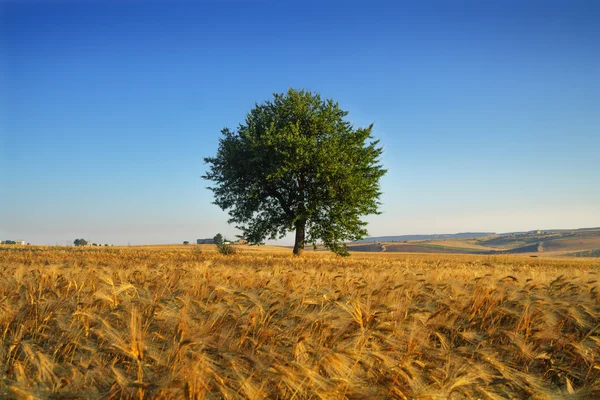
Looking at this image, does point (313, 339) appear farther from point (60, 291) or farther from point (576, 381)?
point (60, 291)

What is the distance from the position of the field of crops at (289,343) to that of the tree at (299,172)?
60.5ft

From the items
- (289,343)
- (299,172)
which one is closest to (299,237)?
(299,172)

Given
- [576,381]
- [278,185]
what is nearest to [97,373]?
[576,381]

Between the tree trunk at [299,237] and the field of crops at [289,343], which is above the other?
the tree trunk at [299,237]

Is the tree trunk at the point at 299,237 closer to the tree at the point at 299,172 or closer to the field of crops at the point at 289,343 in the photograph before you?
the tree at the point at 299,172

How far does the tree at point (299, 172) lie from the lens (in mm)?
24375

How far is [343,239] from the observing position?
87.1ft

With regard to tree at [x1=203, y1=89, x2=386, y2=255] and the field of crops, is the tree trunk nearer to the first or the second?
tree at [x1=203, y1=89, x2=386, y2=255]

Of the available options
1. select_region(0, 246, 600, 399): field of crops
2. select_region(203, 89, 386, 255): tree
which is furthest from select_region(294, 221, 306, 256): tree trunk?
select_region(0, 246, 600, 399): field of crops

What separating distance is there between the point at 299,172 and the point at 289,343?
877 inches

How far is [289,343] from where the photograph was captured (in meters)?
3.50

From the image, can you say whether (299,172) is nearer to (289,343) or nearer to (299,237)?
(299,237)

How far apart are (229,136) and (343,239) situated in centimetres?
1005

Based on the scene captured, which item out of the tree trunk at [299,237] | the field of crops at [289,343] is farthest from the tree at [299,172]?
the field of crops at [289,343]
